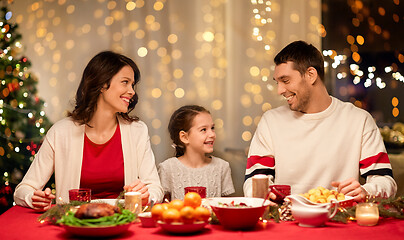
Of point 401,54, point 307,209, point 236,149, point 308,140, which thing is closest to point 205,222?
point 307,209

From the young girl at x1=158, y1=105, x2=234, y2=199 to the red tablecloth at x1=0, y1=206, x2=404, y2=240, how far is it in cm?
138

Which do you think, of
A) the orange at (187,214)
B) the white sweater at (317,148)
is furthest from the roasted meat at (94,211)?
the white sweater at (317,148)

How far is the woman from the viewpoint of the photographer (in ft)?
8.77

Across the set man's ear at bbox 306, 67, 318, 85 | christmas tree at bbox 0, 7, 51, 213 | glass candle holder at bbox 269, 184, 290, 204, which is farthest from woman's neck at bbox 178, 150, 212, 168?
christmas tree at bbox 0, 7, 51, 213

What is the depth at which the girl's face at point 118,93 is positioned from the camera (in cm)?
277

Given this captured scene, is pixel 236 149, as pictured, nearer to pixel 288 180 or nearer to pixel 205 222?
pixel 288 180

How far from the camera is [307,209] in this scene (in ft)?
5.71

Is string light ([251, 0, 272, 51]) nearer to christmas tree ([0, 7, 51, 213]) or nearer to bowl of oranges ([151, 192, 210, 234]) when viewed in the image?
christmas tree ([0, 7, 51, 213])

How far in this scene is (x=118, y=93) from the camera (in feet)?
9.09

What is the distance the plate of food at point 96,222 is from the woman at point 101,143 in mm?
900

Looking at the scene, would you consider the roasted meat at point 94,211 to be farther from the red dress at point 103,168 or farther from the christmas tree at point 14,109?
the christmas tree at point 14,109

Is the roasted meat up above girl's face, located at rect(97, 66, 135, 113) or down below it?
below

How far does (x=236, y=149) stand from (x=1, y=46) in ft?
7.13

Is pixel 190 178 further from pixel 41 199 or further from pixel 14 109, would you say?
pixel 14 109
